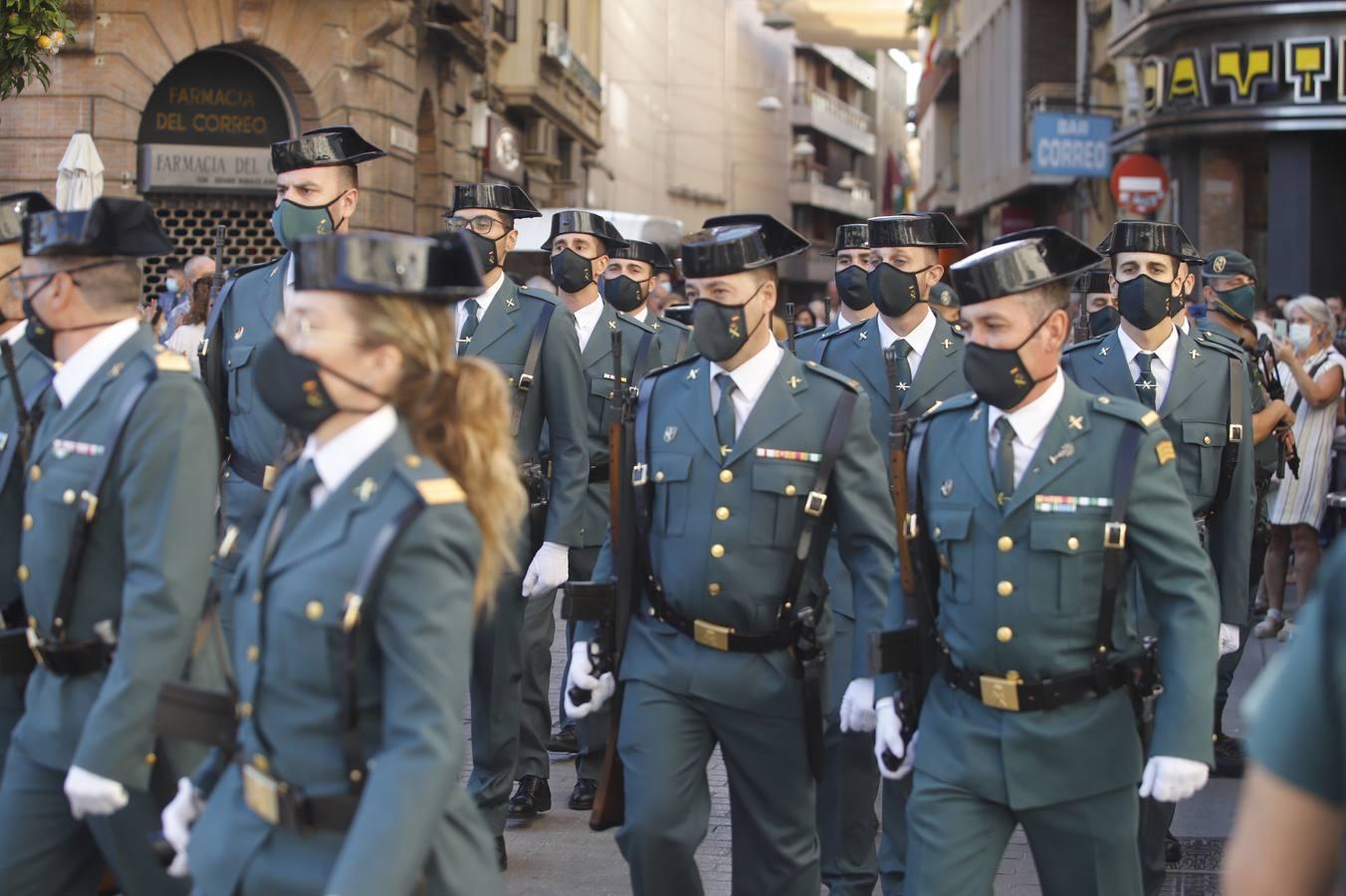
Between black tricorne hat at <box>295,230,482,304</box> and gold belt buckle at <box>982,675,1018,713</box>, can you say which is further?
gold belt buckle at <box>982,675,1018,713</box>

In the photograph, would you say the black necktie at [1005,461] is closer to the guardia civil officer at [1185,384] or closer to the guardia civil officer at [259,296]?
the guardia civil officer at [1185,384]

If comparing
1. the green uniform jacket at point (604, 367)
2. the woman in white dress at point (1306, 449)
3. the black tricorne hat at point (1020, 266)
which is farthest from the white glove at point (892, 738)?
the woman in white dress at point (1306, 449)

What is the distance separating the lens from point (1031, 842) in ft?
15.1

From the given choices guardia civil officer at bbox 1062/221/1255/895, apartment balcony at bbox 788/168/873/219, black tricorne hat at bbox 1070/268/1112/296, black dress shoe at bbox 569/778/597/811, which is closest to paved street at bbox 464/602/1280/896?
black dress shoe at bbox 569/778/597/811

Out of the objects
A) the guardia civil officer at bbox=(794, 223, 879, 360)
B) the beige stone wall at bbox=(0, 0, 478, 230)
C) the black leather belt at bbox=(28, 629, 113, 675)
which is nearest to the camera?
the black leather belt at bbox=(28, 629, 113, 675)

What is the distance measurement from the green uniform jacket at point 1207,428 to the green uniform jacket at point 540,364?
1891 millimetres

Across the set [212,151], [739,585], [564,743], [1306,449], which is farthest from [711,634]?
[212,151]

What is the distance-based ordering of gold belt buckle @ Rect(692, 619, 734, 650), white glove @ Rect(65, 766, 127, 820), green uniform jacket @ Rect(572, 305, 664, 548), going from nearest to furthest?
white glove @ Rect(65, 766, 127, 820), gold belt buckle @ Rect(692, 619, 734, 650), green uniform jacket @ Rect(572, 305, 664, 548)

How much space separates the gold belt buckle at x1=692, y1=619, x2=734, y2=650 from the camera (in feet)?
17.0

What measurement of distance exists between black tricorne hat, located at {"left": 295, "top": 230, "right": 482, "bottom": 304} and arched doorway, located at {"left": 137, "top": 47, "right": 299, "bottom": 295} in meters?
16.8

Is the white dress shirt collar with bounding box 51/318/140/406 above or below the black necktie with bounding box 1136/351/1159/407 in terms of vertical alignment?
below

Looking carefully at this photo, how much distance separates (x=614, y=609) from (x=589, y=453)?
10.7 ft

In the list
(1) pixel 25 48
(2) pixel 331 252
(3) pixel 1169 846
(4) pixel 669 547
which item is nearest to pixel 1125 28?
(1) pixel 25 48

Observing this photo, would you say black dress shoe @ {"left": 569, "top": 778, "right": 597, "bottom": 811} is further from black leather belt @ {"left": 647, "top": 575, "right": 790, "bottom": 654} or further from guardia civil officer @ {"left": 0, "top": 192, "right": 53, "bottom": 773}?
guardia civil officer @ {"left": 0, "top": 192, "right": 53, "bottom": 773}
